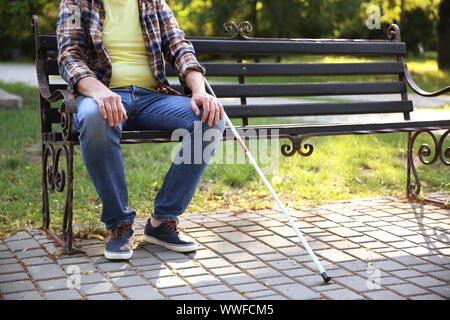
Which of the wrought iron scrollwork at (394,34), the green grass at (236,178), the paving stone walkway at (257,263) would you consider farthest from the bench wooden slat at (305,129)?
the wrought iron scrollwork at (394,34)

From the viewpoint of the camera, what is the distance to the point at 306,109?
4367mm

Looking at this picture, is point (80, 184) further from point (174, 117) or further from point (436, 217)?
point (436, 217)

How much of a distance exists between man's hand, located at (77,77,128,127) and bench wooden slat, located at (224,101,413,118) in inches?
48.8

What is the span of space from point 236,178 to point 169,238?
1945 mm

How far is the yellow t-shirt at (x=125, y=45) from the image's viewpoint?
3.48 m

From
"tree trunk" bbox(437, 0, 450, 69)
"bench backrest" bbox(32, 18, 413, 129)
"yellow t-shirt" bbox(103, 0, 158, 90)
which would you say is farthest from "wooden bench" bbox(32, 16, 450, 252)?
"tree trunk" bbox(437, 0, 450, 69)

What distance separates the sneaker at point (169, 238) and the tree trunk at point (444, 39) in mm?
15426

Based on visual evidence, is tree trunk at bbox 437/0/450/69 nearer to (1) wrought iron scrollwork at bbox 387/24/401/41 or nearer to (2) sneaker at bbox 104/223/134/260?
(1) wrought iron scrollwork at bbox 387/24/401/41

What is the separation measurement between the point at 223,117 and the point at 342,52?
64.5 inches

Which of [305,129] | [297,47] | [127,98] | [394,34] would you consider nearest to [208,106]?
[127,98]

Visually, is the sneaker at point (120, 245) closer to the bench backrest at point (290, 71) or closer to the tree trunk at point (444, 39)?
the bench backrest at point (290, 71)

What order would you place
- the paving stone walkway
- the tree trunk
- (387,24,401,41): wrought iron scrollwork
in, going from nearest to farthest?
the paving stone walkway → (387,24,401,41): wrought iron scrollwork → the tree trunk

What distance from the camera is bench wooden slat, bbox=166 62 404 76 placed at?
14.0 feet
